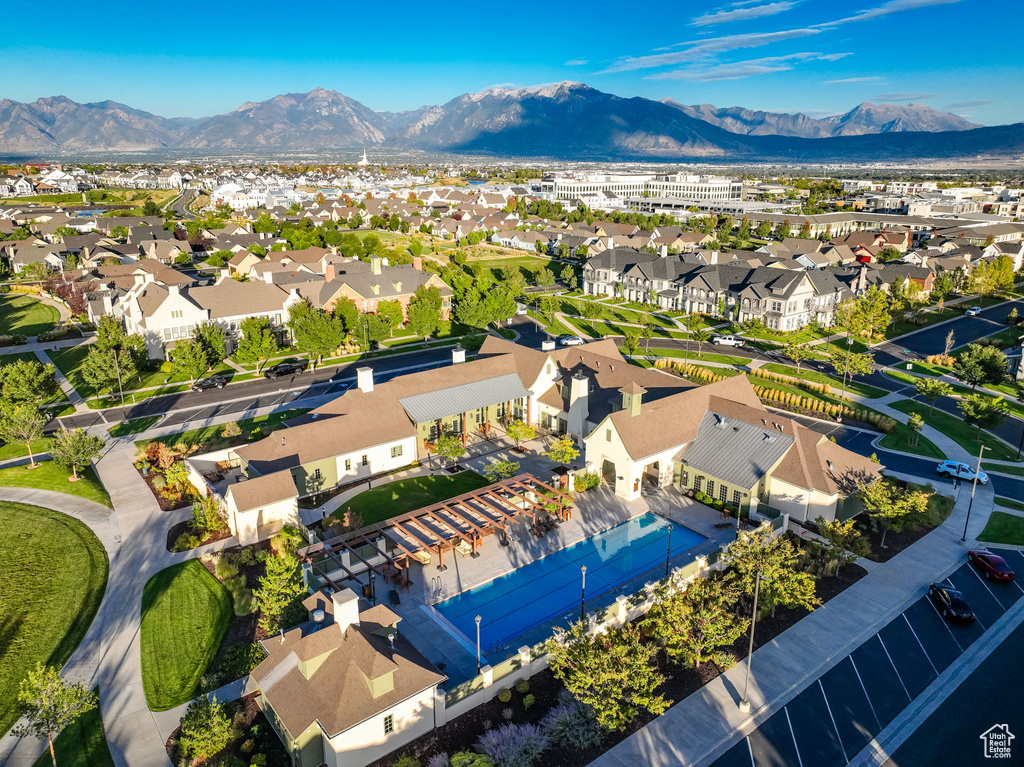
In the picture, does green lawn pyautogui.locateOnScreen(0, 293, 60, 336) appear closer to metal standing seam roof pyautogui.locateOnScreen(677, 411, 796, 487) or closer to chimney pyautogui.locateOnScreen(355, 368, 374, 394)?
chimney pyautogui.locateOnScreen(355, 368, 374, 394)

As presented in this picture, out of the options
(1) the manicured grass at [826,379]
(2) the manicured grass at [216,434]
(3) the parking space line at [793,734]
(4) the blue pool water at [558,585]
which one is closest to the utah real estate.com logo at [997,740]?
(3) the parking space line at [793,734]

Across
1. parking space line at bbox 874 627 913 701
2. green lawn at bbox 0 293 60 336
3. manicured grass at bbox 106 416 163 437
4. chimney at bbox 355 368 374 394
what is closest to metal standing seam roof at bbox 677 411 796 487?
parking space line at bbox 874 627 913 701

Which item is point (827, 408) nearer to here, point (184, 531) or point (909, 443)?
point (909, 443)

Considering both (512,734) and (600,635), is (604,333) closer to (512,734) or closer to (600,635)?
(600,635)

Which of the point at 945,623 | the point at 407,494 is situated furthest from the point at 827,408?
the point at 407,494

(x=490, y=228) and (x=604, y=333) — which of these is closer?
(x=604, y=333)

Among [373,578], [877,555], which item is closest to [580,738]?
[373,578]
